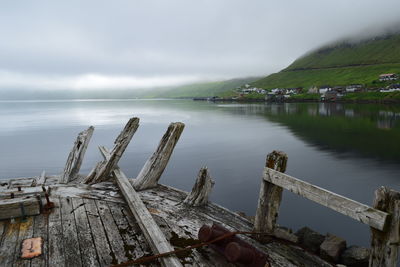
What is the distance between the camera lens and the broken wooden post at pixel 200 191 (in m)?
6.75

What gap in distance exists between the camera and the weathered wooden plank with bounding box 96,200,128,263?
438 cm

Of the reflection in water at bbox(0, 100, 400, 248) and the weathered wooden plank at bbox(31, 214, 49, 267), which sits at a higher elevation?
the weathered wooden plank at bbox(31, 214, 49, 267)

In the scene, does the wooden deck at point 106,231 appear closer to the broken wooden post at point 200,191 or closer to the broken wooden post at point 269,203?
the broken wooden post at point 200,191

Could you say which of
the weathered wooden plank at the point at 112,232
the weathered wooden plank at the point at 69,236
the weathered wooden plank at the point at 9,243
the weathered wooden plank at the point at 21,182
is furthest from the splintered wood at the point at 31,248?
the weathered wooden plank at the point at 21,182

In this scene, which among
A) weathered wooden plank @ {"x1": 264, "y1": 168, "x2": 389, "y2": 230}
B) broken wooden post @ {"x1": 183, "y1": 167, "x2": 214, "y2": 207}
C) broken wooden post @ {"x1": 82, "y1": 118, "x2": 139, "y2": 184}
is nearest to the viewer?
weathered wooden plank @ {"x1": 264, "y1": 168, "x2": 389, "y2": 230}

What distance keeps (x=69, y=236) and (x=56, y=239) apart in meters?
0.21

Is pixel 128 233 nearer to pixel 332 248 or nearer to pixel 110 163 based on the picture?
pixel 110 163

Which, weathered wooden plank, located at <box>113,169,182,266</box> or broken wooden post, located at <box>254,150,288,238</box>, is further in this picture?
broken wooden post, located at <box>254,150,288,238</box>

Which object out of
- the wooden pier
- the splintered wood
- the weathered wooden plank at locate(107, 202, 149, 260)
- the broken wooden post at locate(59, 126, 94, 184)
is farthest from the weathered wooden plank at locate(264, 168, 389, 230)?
the broken wooden post at locate(59, 126, 94, 184)

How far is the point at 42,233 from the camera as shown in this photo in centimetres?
491

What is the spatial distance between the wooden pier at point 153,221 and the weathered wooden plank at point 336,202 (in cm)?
1

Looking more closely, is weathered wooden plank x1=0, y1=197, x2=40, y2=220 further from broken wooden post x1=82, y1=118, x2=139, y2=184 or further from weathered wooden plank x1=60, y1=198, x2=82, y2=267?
broken wooden post x1=82, y1=118, x2=139, y2=184

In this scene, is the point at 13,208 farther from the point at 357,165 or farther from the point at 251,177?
the point at 357,165

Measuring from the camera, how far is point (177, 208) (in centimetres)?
650
